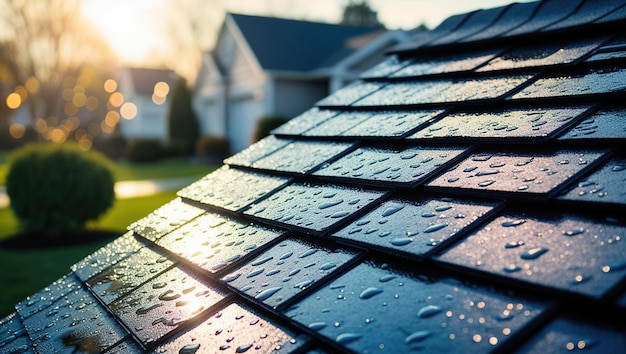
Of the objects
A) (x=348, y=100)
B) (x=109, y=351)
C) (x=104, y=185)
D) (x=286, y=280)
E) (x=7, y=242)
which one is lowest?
(x=7, y=242)

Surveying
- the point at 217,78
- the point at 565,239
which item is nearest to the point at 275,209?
the point at 565,239

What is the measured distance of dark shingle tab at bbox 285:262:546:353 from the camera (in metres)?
0.83

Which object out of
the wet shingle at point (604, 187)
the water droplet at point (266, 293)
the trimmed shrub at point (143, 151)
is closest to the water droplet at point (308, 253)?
the water droplet at point (266, 293)

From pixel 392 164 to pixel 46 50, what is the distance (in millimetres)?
38981

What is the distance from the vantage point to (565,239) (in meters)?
0.95

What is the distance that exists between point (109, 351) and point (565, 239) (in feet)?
3.55

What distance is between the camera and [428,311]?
3.02ft

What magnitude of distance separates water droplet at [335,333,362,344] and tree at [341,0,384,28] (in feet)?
162

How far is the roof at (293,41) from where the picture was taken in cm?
2355

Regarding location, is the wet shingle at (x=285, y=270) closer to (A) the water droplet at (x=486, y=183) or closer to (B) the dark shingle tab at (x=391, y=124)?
(A) the water droplet at (x=486, y=183)

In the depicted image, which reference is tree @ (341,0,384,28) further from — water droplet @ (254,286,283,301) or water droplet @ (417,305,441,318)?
water droplet @ (417,305,441,318)

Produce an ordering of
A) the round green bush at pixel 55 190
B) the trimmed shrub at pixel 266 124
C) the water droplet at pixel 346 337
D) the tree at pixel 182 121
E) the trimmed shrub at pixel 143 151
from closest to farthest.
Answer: the water droplet at pixel 346 337 → the round green bush at pixel 55 190 → the trimmed shrub at pixel 266 124 → the trimmed shrub at pixel 143 151 → the tree at pixel 182 121

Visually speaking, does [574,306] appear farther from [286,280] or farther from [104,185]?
[104,185]

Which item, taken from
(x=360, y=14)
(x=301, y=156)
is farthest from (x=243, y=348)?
(x=360, y=14)
